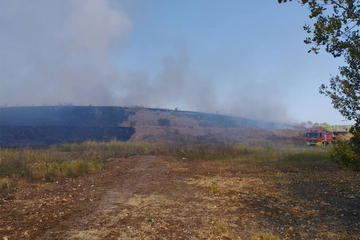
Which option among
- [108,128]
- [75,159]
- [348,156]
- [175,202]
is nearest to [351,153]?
[348,156]

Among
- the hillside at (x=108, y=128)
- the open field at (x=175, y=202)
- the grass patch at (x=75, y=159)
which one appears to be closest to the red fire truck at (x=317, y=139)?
the hillside at (x=108, y=128)

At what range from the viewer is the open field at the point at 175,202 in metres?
5.04

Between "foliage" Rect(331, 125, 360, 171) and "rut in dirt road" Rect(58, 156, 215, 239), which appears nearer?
"foliage" Rect(331, 125, 360, 171)

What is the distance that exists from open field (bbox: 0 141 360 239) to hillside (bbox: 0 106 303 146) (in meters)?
14.9

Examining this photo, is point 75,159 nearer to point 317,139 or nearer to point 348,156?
point 348,156

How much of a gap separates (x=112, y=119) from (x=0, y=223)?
105 ft

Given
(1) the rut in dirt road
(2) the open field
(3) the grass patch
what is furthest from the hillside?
(1) the rut in dirt road

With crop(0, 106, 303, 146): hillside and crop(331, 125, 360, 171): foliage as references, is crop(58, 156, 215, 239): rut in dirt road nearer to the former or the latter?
crop(331, 125, 360, 171): foliage

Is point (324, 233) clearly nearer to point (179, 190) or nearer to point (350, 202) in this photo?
point (350, 202)

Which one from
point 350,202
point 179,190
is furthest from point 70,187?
point 350,202

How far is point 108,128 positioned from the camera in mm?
31422

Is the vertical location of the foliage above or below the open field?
above

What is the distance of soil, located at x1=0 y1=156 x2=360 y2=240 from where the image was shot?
499 centimetres

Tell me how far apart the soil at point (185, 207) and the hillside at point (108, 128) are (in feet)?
57.4
